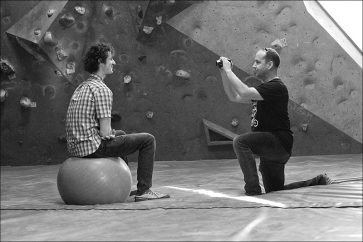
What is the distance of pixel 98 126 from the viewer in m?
3.88

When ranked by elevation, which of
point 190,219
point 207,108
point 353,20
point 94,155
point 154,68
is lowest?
point 190,219

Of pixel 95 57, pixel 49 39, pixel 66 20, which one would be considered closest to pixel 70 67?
pixel 49 39

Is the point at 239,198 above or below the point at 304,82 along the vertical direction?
below

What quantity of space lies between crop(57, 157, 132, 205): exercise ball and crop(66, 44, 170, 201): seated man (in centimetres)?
10

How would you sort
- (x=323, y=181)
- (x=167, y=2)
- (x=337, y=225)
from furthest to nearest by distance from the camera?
(x=167, y=2)
(x=323, y=181)
(x=337, y=225)

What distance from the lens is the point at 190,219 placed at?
294 cm

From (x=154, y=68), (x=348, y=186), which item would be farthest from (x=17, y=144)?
(x=348, y=186)

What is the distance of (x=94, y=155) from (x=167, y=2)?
3696 mm

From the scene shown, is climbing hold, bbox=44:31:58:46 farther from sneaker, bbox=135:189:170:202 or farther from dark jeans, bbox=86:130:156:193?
sneaker, bbox=135:189:170:202

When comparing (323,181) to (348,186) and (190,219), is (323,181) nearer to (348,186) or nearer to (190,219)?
(348,186)

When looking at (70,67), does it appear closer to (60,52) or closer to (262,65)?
(60,52)

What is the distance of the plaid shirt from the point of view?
3.79 meters

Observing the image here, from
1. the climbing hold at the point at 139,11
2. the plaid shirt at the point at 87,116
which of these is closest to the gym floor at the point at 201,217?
the plaid shirt at the point at 87,116

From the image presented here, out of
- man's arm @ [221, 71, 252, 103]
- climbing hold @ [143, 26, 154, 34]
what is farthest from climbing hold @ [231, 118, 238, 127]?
man's arm @ [221, 71, 252, 103]
